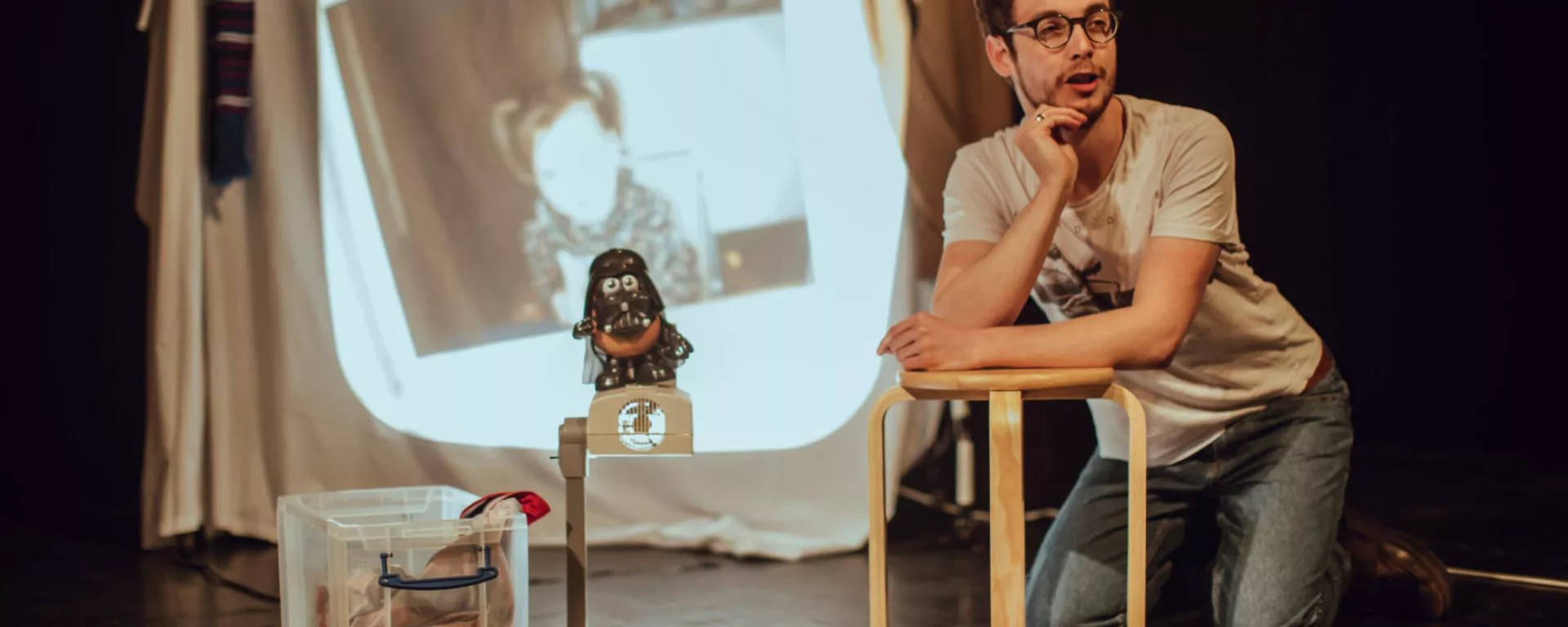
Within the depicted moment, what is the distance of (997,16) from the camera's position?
187 cm

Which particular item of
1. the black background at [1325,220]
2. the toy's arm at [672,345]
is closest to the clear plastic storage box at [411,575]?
the toy's arm at [672,345]

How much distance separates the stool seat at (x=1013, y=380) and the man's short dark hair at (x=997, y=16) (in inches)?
21.3

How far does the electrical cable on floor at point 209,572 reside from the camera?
106 inches

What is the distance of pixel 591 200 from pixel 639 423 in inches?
57.7

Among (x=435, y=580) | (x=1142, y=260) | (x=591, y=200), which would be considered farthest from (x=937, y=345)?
(x=591, y=200)

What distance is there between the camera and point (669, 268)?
3.13 metres

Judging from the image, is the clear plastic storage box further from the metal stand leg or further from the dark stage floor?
the dark stage floor

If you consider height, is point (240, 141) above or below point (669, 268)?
above

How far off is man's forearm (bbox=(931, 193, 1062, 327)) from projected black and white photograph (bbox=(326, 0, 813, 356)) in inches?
51.5

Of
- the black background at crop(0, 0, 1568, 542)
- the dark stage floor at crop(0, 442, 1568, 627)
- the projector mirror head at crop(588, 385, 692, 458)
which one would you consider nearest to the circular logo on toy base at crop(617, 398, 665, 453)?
the projector mirror head at crop(588, 385, 692, 458)

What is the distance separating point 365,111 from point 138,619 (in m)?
1.31

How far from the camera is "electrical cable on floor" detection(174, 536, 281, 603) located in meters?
2.68

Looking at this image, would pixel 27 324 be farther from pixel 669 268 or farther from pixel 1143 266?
pixel 1143 266

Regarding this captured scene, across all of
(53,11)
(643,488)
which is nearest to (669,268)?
(643,488)
